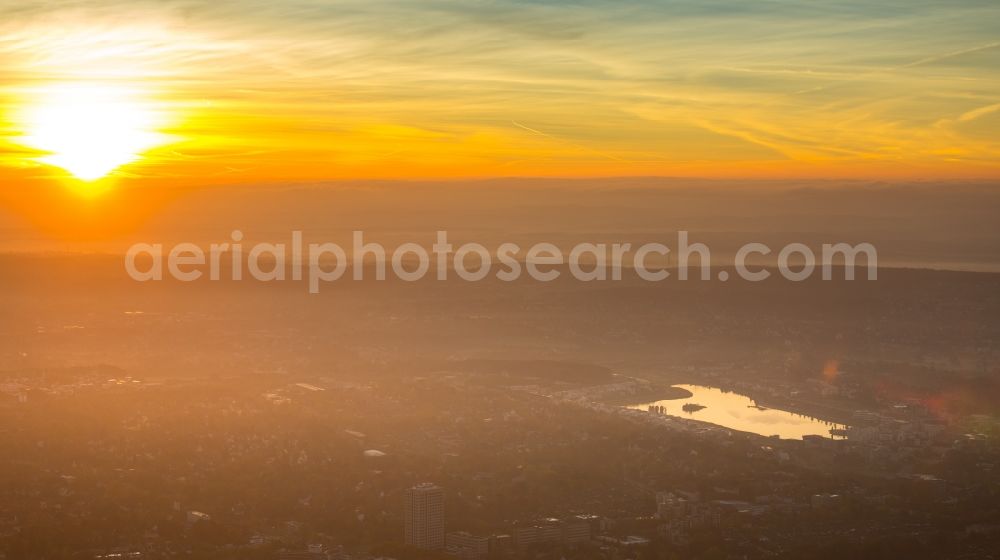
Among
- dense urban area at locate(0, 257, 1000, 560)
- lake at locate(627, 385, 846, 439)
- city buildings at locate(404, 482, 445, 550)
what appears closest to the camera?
city buildings at locate(404, 482, 445, 550)

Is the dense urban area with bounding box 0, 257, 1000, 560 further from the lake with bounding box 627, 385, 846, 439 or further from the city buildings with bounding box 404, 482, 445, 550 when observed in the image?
the lake with bounding box 627, 385, 846, 439

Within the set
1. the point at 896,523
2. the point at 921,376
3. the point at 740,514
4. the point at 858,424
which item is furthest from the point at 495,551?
the point at 921,376

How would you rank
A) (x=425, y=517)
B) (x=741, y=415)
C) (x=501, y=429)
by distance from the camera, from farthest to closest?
(x=741, y=415) < (x=501, y=429) < (x=425, y=517)

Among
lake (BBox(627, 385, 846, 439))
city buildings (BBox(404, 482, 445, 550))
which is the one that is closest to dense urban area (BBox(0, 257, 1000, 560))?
city buildings (BBox(404, 482, 445, 550))

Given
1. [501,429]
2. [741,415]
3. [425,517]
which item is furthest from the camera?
[741,415]

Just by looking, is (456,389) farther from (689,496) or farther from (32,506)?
(32,506)

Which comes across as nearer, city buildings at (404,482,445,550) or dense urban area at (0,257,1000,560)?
city buildings at (404,482,445,550)

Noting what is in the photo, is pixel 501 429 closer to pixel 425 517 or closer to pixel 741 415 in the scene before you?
pixel 741 415

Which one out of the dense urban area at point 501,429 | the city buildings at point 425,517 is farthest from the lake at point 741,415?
the city buildings at point 425,517

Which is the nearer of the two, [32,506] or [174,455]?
[32,506]

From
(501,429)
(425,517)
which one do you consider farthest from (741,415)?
(425,517)

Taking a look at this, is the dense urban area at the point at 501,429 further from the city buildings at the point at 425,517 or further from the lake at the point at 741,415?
the lake at the point at 741,415
